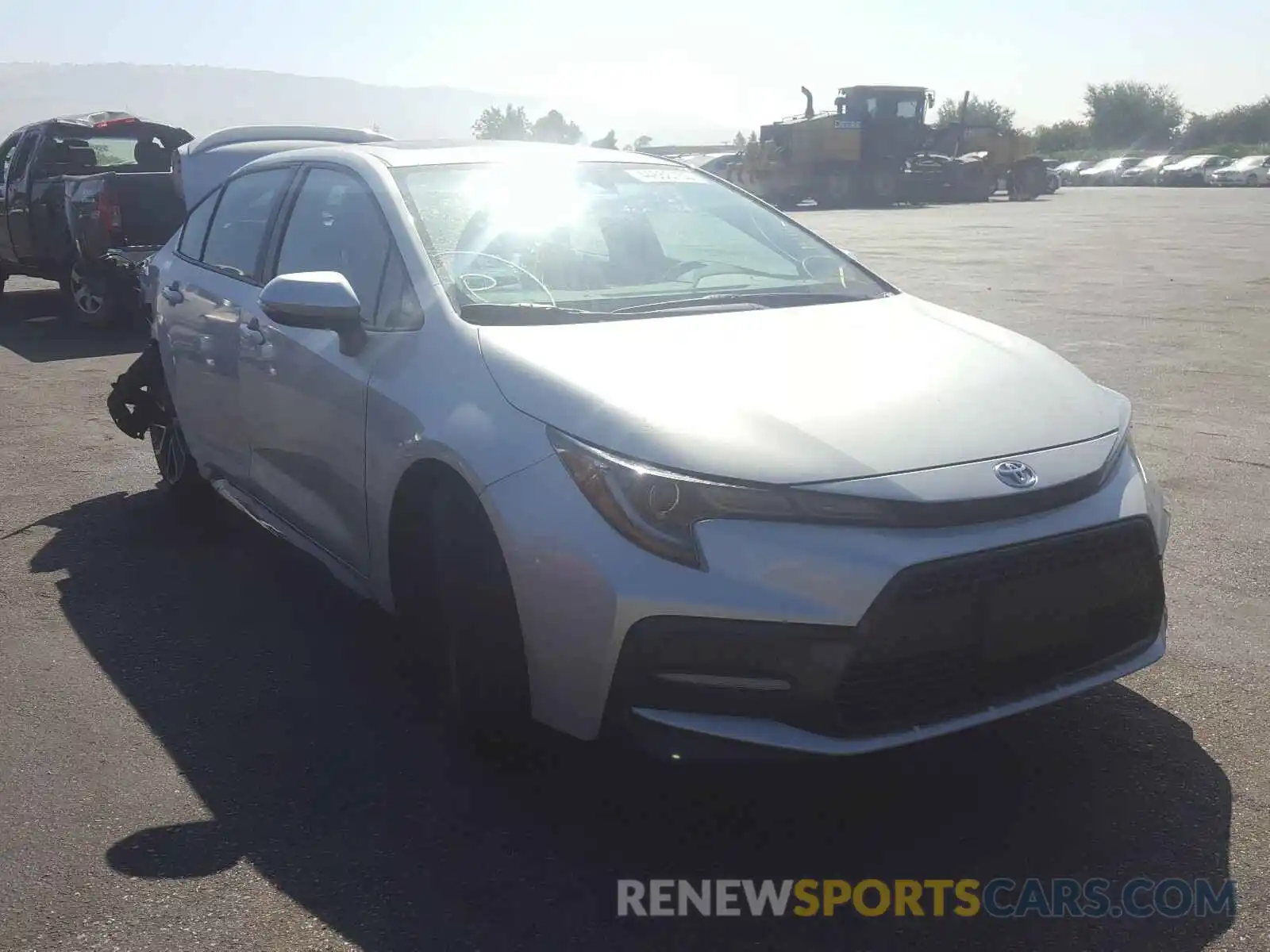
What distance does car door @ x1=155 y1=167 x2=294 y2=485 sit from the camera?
186 inches

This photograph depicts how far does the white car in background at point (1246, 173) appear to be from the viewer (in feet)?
181

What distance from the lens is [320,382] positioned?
12.9 ft

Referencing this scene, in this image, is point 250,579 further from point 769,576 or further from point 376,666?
point 769,576

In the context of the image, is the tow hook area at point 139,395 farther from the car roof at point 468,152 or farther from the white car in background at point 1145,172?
the white car in background at point 1145,172

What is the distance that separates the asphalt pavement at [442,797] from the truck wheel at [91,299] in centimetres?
714

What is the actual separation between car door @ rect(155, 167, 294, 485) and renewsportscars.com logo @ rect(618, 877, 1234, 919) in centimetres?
257

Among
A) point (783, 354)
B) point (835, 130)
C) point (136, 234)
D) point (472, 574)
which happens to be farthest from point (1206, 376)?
point (835, 130)

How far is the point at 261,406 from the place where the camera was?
4.42 metres

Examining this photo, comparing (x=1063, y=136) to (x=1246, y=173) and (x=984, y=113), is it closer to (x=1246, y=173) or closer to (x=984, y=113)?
(x=984, y=113)

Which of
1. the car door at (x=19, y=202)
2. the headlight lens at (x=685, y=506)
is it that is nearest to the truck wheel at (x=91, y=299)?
the car door at (x=19, y=202)

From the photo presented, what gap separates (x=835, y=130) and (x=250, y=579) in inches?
1377

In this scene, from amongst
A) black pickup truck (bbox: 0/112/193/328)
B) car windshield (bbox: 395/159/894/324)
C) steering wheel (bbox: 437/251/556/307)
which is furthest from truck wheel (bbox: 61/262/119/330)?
steering wheel (bbox: 437/251/556/307)

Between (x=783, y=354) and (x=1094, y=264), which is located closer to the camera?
(x=783, y=354)

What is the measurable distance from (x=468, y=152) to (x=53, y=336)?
925 centimetres
